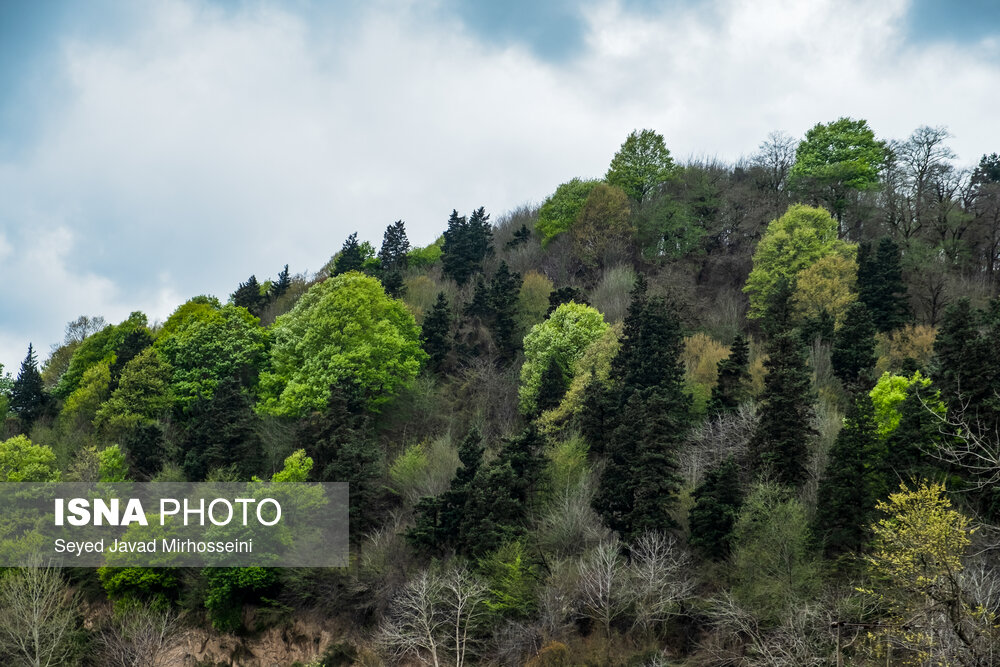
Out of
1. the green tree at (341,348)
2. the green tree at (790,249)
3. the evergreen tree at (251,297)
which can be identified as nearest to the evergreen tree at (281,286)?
the evergreen tree at (251,297)

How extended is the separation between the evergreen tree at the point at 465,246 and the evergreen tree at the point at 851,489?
33.2 meters

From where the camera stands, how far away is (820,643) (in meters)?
20.9

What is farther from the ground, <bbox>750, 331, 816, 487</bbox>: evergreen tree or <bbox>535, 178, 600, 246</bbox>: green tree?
<bbox>535, 178, 600, 246</bbox>: green tree

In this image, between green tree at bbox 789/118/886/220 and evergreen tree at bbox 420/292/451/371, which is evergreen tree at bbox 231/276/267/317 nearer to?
evergreen tree at bbox 420/292/451/371

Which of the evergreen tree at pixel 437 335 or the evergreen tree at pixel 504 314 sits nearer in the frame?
the evergreen tree at pixel 437 335

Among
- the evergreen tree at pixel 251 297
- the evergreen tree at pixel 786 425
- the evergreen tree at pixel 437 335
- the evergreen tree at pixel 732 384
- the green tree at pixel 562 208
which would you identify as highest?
the green tree at pixel 562 208

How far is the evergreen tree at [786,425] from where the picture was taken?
2909cm

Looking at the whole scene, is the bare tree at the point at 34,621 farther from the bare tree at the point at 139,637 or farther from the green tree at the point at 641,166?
the green tree at the point at 641,166

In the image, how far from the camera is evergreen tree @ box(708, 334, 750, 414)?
114ft

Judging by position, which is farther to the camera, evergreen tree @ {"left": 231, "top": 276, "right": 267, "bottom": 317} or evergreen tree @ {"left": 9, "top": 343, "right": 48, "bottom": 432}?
evergreen tree @ {"left": 231, "top": 276, "right": 267, "bottom": 317}

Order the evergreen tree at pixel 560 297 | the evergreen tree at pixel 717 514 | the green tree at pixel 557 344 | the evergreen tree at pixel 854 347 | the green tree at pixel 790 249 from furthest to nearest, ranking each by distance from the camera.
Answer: the evergreen tree at pixel 560 297
the green tree at pixel 790 249
the green tree at pixel 557 344
the evergreen tree at pixel 854 347
the evergreen tree at pixel 717 514

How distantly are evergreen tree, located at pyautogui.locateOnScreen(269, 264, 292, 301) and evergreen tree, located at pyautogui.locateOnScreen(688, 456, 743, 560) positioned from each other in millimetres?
41540

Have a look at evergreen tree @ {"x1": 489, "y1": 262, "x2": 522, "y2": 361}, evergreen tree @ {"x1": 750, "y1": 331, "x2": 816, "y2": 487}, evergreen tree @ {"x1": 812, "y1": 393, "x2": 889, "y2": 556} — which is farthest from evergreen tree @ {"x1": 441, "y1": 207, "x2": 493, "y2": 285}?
evergreen tree @ {"x1": 812, "y1": 393, "x2": 889, "y2": 556}

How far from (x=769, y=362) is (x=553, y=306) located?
16.0 m
